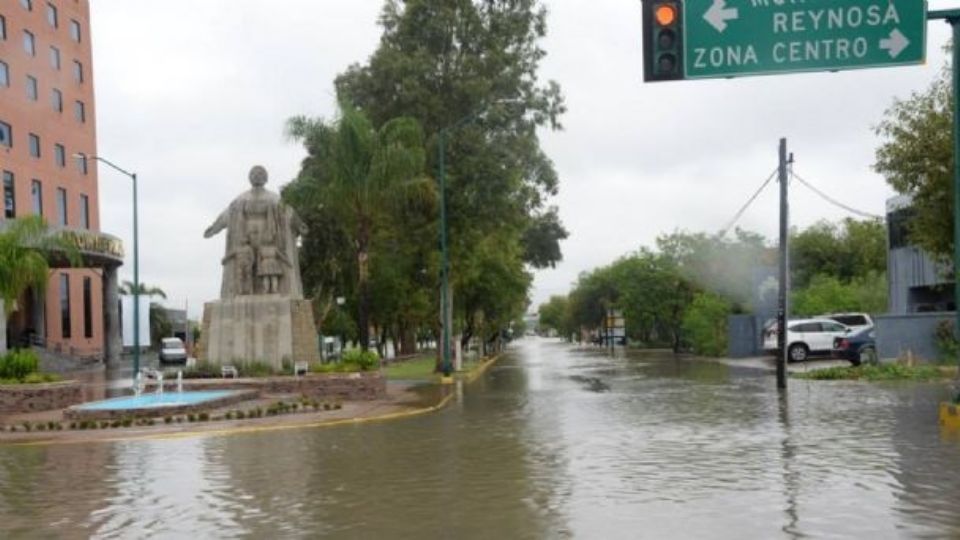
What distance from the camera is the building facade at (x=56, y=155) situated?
54.5m

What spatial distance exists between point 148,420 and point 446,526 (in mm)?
11761

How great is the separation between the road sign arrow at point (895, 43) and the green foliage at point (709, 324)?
1604 inches

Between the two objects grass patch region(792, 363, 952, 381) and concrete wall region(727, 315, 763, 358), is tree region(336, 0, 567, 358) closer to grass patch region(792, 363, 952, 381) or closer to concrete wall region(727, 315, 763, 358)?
grass patch region(792, 363, 952, 381)


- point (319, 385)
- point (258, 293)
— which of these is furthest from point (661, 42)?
point (258, 293)

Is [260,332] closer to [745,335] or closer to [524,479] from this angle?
[524,479]

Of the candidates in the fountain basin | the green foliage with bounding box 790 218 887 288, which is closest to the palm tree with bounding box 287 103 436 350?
the fountain basin

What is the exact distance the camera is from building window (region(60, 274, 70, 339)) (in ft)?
Answer: 199

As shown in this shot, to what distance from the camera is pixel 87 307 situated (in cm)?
6462

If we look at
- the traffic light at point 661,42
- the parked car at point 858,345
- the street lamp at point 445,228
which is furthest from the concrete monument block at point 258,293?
the parked car at point 858,345

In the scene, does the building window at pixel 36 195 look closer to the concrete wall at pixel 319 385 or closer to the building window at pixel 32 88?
the building window at pixel 32 88

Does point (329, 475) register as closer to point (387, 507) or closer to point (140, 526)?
point (387, 507)

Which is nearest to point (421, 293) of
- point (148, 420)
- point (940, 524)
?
point (148, 420)

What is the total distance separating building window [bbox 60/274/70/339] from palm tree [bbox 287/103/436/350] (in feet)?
114

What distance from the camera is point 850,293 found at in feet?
167
